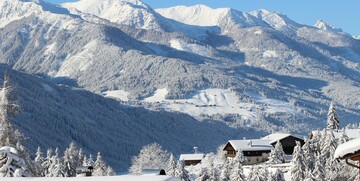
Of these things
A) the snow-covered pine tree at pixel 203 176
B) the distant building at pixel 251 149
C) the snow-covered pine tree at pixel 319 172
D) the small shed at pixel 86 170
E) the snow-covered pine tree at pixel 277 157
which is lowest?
the small shed at pixel 86 170

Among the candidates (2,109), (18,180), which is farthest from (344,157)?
(2,109)

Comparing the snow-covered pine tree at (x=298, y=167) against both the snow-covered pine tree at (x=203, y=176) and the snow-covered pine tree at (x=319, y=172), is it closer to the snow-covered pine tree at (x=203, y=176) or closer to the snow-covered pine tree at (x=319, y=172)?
the snow-covered pine tree at (x=319, y=172)

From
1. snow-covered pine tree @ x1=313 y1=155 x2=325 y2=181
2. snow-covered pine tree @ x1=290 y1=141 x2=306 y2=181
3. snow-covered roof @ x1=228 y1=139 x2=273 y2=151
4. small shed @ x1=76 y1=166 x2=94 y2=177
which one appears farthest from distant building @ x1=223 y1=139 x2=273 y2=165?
small shed @ x1=76 y1=166 x2=94 y2=177

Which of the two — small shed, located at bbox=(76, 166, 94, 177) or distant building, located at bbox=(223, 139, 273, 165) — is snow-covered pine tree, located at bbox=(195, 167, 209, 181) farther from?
small shed, located at bbox=(76, 166, 94, 177)

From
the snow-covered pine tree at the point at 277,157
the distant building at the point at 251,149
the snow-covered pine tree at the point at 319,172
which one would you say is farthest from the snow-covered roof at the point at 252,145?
the snow-covered pine tree at the point at 319,172

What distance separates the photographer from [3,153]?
24062 millimetres

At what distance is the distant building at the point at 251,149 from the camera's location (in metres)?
125

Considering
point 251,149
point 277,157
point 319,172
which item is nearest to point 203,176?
point 319,172

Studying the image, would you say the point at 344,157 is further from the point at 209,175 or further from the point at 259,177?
the point at 209,175

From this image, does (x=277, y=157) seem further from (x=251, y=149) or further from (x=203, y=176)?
(x=251, y=149)

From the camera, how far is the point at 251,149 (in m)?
127

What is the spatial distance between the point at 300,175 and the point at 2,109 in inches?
1970

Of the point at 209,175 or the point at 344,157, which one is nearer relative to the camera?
the point at 344,157

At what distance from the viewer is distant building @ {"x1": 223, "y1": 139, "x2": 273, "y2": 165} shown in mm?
125250
